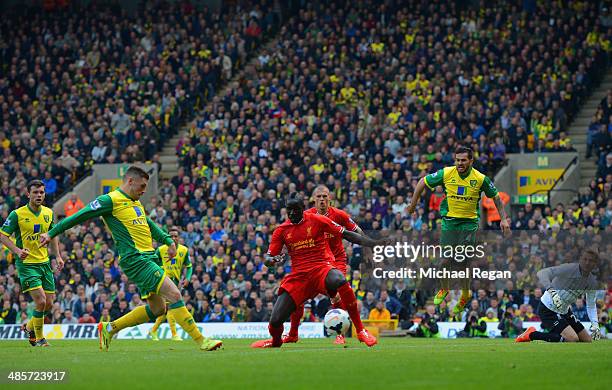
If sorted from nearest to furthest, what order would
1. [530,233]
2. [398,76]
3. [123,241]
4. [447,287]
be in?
[123,241]
[447,287]
[530,233]
[398,76]

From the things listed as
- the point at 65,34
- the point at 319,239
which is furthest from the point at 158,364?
the point at 65,34

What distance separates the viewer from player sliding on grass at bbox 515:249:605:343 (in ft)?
60.1

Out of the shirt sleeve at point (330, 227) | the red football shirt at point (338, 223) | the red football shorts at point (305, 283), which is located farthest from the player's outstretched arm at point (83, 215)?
the red football shirt at point (338, 223)

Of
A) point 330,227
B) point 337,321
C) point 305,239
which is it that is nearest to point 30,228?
point 337,321

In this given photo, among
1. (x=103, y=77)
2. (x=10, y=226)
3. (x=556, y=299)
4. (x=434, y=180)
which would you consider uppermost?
(x=103, y=77)

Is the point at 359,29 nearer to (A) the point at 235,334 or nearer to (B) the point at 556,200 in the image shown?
(B) the point at 556,200

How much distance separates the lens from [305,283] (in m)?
16.3

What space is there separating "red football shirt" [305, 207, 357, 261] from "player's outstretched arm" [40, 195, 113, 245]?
3495 mm

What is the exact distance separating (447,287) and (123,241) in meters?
6.04

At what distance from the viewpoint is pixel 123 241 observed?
15.4 metres

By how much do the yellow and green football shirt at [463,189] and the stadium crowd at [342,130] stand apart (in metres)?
8.27

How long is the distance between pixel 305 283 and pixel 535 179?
Result: 1771cm

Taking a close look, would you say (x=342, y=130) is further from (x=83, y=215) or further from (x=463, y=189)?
(x=83, y=215)

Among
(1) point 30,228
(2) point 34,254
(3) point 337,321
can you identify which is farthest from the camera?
(2) point 34,254
